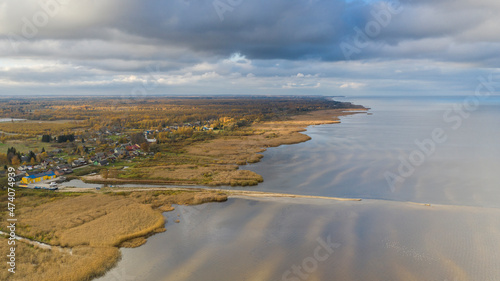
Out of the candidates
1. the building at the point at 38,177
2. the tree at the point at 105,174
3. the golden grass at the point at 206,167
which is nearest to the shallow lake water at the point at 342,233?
the golden grass at the point at 206,167

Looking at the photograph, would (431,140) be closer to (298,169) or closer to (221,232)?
(298,169)

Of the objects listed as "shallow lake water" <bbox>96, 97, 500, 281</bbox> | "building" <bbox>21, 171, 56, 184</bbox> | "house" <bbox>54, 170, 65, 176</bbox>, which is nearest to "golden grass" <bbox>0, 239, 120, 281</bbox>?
"shallow lake water" <bbox>96, 97, 500, 281</bbox>

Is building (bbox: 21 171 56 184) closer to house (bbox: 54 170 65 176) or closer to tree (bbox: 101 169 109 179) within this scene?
house (bbox: 54 170 65 176)

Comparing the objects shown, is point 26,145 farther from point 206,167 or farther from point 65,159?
point 206,167

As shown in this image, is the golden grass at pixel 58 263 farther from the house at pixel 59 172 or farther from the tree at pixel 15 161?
the tree at pixel 15 161

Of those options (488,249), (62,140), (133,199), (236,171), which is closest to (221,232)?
(133,199)
